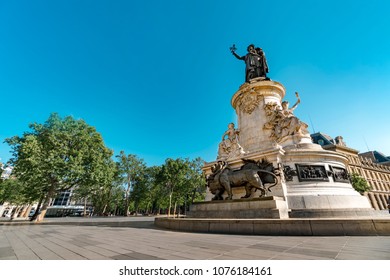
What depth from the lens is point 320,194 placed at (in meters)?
9.26

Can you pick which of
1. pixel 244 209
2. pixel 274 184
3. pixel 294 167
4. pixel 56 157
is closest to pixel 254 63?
pixel 294 167

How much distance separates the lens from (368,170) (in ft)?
156

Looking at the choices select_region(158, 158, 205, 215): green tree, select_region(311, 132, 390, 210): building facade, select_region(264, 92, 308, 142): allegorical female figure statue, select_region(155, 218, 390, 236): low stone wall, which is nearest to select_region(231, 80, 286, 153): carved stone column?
select_region(264, 92, 308, 142): allegorical female figure statue

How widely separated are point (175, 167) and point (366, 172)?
51350 mm

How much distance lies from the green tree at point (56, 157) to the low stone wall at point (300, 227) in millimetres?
17894

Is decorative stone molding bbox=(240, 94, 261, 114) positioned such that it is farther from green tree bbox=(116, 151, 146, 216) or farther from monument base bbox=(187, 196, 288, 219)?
green tree bbox=(116, 151, 146, 216)

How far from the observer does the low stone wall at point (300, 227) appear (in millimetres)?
5297

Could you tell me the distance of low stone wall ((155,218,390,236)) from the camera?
5297 mm

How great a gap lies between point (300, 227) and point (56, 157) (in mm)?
22775

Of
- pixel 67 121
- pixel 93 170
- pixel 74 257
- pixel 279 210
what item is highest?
pixel 67 121

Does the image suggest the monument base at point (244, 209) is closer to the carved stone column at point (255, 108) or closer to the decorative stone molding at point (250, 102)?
the carved stone column at point (255, 108)

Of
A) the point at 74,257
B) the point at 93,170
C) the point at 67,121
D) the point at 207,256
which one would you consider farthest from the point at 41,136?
the point at 207,256

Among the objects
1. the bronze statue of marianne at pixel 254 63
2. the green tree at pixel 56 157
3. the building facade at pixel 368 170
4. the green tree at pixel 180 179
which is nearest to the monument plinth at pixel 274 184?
the bronze statue of marianne at pixel 254 63

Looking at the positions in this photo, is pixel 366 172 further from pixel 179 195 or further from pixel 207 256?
pixel 207 256
